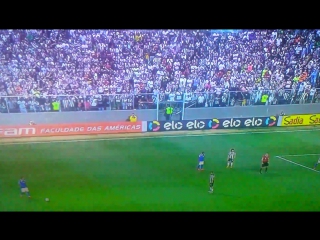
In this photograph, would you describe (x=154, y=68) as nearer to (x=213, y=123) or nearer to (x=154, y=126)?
(x=154, y=126)

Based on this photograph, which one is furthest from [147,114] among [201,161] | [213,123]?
[201,161]

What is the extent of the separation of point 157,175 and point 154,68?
301 centimetres

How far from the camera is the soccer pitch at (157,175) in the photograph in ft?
24.2

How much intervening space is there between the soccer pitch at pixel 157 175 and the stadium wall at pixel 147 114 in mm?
655

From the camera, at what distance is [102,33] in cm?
761

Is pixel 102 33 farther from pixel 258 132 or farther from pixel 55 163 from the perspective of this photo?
pixel 258 132

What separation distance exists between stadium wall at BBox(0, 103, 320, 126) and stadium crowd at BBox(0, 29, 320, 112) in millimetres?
177

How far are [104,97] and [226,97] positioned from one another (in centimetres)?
366

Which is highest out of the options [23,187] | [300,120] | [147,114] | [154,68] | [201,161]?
[154,68]

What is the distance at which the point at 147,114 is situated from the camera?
9.58m

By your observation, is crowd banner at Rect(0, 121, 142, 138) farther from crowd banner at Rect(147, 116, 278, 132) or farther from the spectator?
crowd banner at Rect(147, 116, 278, 132)
